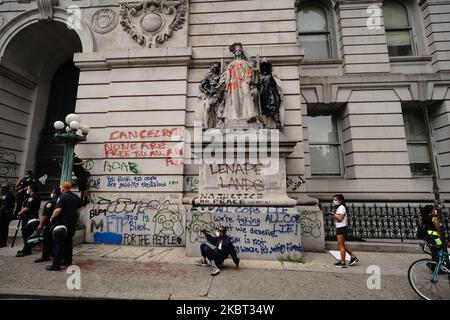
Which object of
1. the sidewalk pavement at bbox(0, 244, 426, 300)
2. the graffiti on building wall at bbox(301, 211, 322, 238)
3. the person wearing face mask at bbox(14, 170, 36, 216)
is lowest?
the sidewalk pavement at bbox(0, 244, 426, 300)

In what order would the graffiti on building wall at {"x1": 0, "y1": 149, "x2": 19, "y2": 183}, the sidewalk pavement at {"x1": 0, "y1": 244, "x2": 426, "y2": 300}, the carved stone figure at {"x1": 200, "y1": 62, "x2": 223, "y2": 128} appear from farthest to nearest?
the graffiti on building wall at {"x1": 0, "y1": 149, "x2": 19, "y2": 183} → the carved stone figure at {"x1": 200, "y1": 62, "x2": 223, "y2": 128} → the sidewalk pavement at {"x1": 0, "y1": 244, "x2": 426, "y2": 300}

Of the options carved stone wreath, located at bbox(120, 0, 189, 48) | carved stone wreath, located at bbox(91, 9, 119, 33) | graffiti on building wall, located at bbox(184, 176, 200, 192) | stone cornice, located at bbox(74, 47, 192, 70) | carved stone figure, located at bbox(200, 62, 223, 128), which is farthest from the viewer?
carved stone wreath, located at bbox(91, 9, 119, 33)

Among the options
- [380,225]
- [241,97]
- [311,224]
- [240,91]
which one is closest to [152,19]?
[240,91]

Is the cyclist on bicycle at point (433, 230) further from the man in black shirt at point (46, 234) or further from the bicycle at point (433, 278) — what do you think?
the man in black shirt at point (46, 234)

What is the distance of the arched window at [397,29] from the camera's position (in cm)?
1196

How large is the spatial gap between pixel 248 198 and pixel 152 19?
29.0 ft

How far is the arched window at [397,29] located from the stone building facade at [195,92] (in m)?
0.07

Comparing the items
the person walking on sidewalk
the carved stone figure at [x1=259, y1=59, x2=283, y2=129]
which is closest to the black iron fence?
the person walking on sidewalk

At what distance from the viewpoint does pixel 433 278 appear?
13.1 ft

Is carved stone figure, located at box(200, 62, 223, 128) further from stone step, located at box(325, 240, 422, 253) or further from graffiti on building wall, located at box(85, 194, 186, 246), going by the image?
stone step, located at box(325, 240, 422, 253)

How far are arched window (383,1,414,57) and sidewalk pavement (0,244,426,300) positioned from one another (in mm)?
11154

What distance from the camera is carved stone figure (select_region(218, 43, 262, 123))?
25.5ft

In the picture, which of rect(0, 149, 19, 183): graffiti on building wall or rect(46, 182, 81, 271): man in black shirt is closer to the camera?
rect(46, 182, 81, 271): man in black shirt

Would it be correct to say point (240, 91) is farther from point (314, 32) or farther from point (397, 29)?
point (397, 29)
